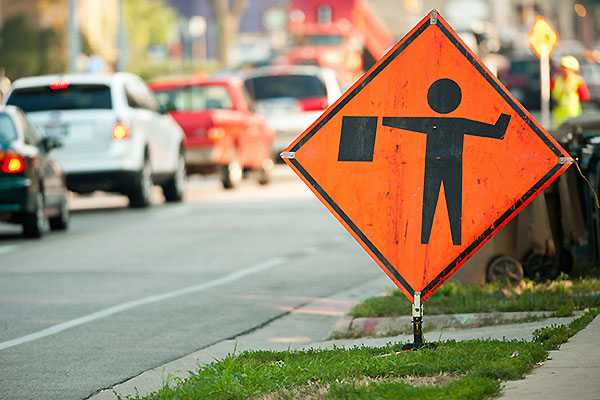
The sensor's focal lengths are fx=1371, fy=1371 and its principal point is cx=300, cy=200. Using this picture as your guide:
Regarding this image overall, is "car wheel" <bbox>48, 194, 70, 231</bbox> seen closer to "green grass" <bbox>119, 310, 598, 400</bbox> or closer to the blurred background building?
"green grass" <bbox>119, 310, 598, 400</bbox>

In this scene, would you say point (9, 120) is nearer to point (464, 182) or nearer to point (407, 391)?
point (464, 182)

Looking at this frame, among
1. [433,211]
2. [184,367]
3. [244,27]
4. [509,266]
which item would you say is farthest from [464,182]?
[244,27]

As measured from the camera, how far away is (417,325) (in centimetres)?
709

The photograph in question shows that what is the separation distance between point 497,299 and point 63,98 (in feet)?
36.5

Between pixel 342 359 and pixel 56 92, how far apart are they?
1298cm

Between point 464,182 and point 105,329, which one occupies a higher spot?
point 464,182

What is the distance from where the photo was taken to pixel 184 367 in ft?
26.0

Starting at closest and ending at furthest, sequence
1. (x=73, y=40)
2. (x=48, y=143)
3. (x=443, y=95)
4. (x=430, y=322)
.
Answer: (x=443, y=95), (x=430, y=322), (x=48, y=143), (x=73, y=40)

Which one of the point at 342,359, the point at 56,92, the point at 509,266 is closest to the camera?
the point at 342,359

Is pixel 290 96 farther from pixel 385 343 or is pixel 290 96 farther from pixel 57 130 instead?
pixel 385 343

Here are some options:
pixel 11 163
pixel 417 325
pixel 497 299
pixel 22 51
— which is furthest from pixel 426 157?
pixel 22 51

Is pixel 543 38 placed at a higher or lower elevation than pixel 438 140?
higher

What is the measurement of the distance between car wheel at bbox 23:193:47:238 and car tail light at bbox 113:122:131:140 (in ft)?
9.90

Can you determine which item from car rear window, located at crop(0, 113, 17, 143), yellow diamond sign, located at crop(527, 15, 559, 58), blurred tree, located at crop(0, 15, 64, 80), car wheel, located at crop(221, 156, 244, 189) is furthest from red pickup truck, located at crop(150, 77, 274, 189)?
blurred tree, located at crop(0, 15, 64, 80)
